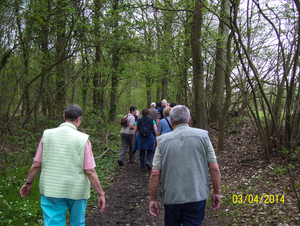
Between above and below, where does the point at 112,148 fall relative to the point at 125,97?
below

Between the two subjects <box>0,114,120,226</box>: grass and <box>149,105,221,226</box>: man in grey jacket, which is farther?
<box>0,114,120,226</box>: grass

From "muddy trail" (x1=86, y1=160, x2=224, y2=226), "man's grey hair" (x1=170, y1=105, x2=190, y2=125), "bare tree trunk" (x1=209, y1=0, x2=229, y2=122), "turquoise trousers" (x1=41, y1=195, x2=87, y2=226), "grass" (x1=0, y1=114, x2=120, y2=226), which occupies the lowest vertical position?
"muddy trail" (x1=86, y1=160, x2=224, y2=226)

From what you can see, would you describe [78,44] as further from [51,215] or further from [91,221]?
[51,215]

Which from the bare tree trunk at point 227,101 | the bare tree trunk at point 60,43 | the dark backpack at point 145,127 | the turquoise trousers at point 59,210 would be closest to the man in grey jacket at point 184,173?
the turquoise trousers at point 59,210

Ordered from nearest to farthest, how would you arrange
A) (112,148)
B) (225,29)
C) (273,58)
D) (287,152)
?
(287,152) < (273,58) < (112,148) < (225,29)

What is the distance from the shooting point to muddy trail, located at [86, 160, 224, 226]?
455 cm

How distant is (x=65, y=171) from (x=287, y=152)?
17.5 ft

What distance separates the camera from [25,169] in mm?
6793

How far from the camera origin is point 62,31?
26.8ft

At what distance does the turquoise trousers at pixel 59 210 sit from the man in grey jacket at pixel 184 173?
877 mm

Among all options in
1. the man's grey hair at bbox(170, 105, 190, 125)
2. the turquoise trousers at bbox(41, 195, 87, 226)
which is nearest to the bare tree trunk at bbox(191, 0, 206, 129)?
the man's grey hair at bbox(170, 105, 190, 125)

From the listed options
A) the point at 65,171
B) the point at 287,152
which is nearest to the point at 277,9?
the point at 287,152

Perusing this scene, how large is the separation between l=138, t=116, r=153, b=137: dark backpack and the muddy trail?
4.34ft

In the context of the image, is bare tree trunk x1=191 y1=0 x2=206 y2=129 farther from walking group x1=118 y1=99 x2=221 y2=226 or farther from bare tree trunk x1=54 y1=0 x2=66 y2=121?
walking group x1=118 y1=99 x2=221 y2=226
